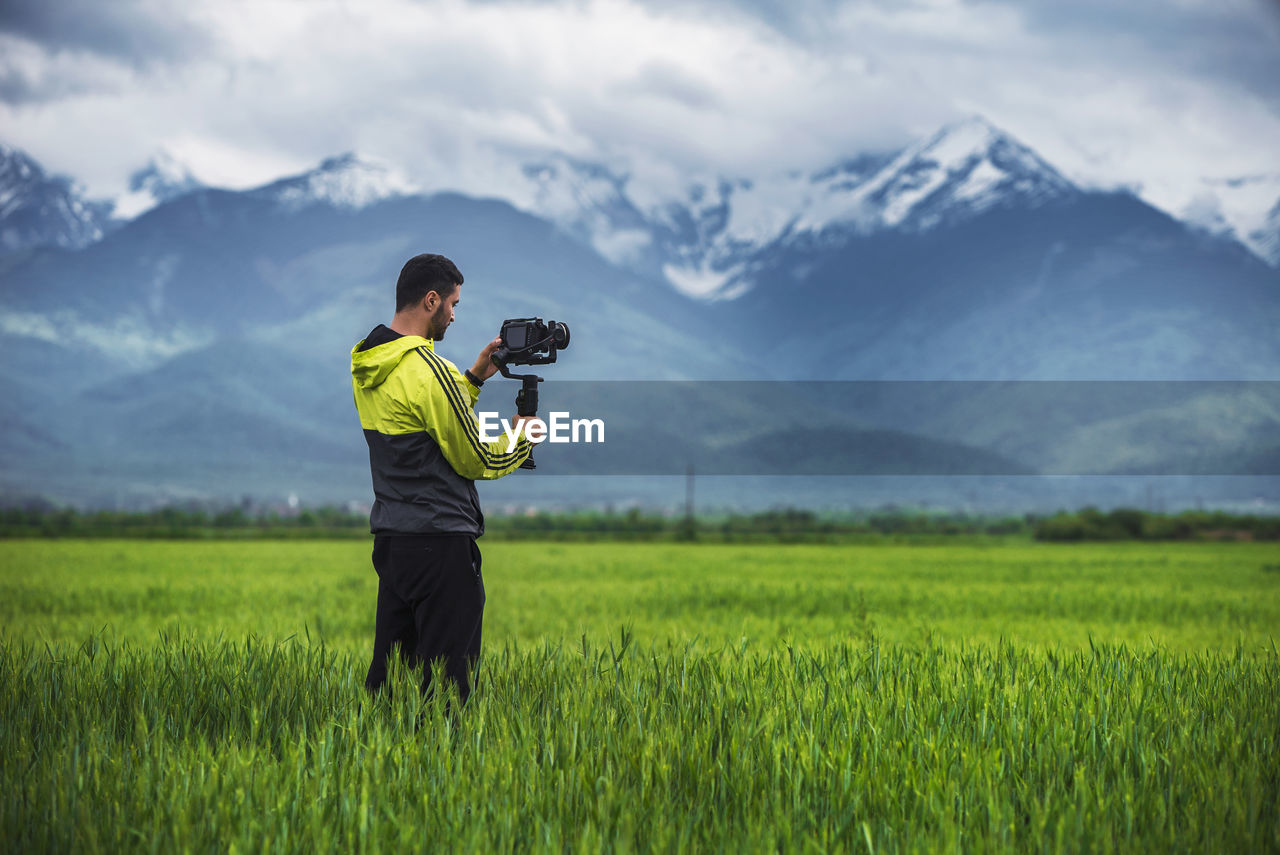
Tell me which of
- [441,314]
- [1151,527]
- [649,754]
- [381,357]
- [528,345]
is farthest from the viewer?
[1151,527]

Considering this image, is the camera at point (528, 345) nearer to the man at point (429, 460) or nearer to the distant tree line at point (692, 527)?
the man at point (429, 460)

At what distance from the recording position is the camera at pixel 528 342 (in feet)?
14.7

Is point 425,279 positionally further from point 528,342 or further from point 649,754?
point 649,754

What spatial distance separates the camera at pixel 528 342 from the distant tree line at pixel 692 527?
43291 millimetres

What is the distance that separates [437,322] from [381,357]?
0.37 m

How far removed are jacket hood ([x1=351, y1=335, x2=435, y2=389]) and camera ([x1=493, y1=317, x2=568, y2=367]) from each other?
419 millimetres

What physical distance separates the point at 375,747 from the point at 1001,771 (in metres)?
2.78

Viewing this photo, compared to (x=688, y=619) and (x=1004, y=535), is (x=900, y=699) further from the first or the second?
(x=1004, y=535)

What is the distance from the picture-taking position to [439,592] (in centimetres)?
463

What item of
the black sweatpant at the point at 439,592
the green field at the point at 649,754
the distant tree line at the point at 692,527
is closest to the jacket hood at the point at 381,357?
the black sweatpant at the point at 439,592

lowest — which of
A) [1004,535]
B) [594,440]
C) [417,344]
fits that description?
[1004,535]

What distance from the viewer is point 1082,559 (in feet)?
102

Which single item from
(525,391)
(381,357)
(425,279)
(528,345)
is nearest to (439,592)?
(525,391)

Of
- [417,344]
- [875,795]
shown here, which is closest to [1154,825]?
[875,795]
